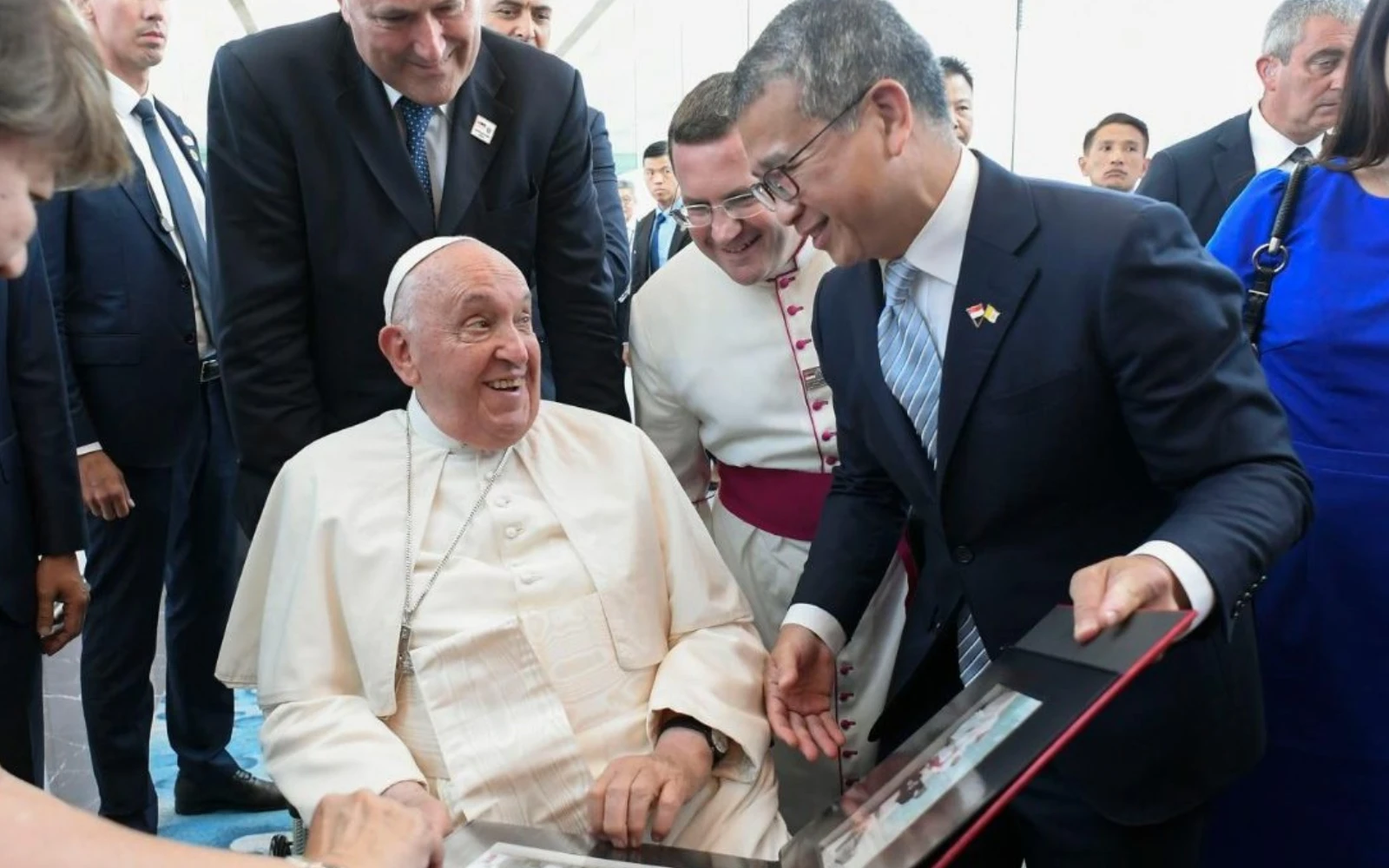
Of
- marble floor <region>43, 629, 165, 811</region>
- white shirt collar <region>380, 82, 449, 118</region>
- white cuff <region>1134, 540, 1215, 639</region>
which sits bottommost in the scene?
marble floor <region>43, 629, 165, 811</region>

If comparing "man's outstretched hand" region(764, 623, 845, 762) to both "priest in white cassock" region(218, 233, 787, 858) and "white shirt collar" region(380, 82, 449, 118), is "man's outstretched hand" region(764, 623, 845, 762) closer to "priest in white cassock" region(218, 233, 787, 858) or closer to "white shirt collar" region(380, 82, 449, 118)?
"priest in white cassock" region(218, 233, 787, 858)

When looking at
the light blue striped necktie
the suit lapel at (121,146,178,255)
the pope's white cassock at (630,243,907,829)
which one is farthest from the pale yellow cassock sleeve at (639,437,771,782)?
the suit lapel at (121,146,178,255)

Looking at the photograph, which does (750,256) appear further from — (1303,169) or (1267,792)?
(1267,792)

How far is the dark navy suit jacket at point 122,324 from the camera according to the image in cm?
322

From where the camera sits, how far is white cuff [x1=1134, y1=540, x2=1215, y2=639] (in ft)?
4.66

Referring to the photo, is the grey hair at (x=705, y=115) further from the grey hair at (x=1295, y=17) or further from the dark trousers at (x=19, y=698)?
the grey hair at (x=1295, y=17)

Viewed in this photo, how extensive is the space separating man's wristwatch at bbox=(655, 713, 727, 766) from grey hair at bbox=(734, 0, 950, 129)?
3.20ft

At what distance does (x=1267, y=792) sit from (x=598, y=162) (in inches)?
93.9

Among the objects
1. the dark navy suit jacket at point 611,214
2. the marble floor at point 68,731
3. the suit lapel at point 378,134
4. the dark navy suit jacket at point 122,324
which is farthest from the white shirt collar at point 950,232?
the marble floor at point 68,731

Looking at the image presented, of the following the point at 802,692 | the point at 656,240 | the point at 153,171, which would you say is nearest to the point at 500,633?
the point at 802,692

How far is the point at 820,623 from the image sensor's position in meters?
Answer: 2.03

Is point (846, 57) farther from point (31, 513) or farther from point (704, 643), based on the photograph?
point (31, 513)

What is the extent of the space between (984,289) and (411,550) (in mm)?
1044

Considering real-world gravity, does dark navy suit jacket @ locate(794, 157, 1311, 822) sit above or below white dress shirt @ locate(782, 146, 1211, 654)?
below
